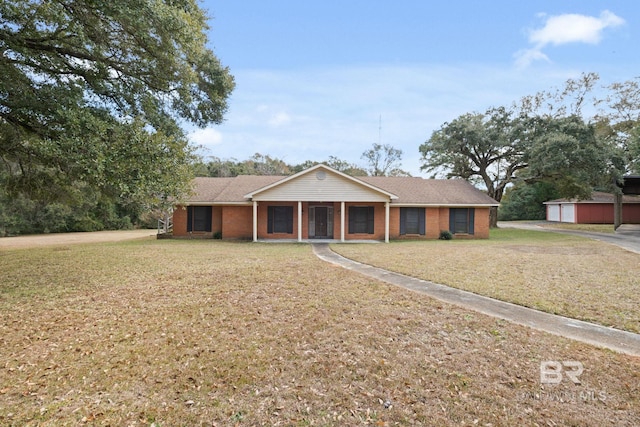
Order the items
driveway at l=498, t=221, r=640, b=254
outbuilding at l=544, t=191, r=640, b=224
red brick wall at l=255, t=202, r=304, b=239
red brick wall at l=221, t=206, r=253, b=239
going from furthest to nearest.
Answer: outbuilding at l=544, t=191, r=640, b=224
red brick wall at l=221, t=206, r=253, b=239
red brick wall at l=255, t=202, r=304, b=239
driveway at l=498, t=221, r=640, b=254

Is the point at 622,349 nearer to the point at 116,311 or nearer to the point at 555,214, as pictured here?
the point at 116,311

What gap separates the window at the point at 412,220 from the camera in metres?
20.3

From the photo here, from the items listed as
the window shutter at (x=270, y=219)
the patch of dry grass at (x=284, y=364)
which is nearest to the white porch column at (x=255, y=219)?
the window shutter at (x=270, y=219)

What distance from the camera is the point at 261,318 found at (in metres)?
5.38

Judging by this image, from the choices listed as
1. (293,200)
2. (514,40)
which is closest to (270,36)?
(293,200)

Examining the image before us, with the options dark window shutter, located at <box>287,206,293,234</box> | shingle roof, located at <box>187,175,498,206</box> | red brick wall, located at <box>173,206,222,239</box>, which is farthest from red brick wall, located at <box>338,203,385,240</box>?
red brick wall, located at <box>173,206,222,239</box>

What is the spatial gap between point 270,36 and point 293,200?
26.8 feet

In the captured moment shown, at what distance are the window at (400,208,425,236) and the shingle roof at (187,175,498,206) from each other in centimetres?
75

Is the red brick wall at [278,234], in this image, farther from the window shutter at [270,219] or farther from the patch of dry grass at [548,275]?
the patch of dry grass at [548,275]

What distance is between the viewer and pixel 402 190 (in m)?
21.4

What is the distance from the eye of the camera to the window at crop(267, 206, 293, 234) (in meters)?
19.4
